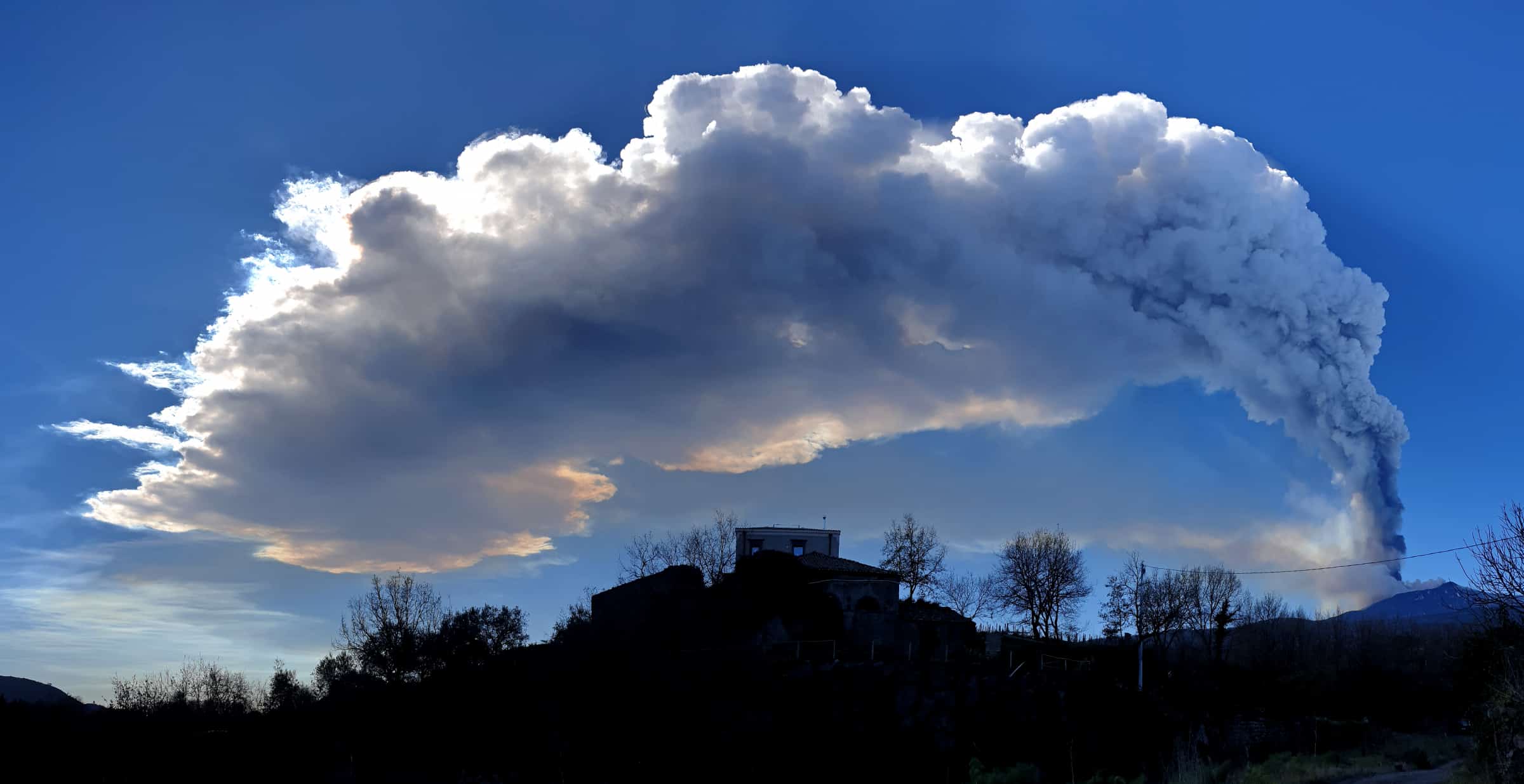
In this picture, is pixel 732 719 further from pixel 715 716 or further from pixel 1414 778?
pixel 1414 778

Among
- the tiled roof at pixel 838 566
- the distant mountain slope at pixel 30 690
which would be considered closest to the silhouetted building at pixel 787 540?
the tiled roof at pixel 838 566

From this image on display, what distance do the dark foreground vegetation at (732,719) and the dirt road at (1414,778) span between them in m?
2.65

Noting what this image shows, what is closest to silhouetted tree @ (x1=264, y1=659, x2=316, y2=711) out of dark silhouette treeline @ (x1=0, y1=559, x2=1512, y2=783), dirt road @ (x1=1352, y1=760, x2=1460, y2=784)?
dark silhouette treeline @ (x1=0, y1=559, x2=1512, y2=783)

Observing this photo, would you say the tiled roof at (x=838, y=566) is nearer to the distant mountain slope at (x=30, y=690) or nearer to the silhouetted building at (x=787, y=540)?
the silhouetted building at (x=787, y=540)

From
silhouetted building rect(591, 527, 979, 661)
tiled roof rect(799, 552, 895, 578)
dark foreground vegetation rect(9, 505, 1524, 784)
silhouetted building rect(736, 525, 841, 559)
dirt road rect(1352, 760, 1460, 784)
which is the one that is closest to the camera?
dirt road rect(1352, 760, 1460, 784)

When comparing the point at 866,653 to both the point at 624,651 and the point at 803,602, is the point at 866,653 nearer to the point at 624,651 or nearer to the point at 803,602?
the point at 803,602

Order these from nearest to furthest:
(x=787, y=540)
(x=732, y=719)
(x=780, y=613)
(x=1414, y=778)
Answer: (x=1414, y=778) → (x=732, y=719) → (x=780, y=613) → (x=787, y=540)

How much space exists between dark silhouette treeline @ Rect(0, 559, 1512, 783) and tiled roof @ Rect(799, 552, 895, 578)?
7.06 feet

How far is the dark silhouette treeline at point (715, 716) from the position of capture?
44.0 m

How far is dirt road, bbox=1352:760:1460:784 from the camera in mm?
26342

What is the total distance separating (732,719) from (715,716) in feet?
3.01

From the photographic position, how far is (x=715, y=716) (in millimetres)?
46375

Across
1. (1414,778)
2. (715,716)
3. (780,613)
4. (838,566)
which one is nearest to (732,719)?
(715,716)

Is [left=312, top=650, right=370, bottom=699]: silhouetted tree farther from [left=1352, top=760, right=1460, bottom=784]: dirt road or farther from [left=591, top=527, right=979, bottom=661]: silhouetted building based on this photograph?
[left=1352, top=760, right=1460, bottom=784]: dirt road
